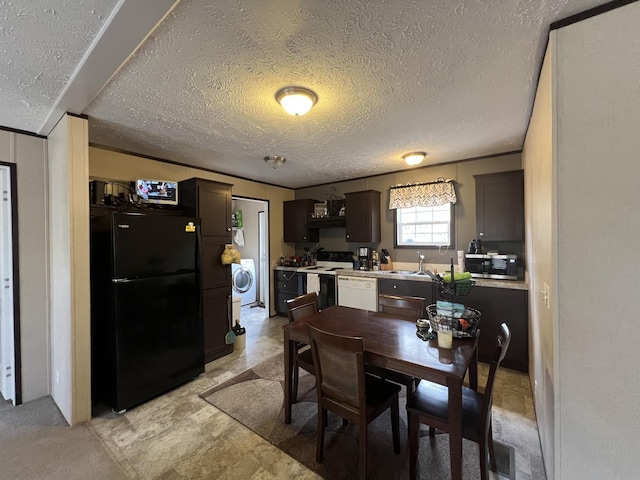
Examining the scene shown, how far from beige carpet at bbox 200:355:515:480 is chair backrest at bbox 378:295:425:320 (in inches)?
31.0

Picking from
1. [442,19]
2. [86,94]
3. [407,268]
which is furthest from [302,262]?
[442,19]

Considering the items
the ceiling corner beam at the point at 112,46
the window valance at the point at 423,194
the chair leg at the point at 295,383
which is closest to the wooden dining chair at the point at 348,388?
the chair leg at the point at 295,383

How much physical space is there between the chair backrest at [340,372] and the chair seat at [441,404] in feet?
1.11

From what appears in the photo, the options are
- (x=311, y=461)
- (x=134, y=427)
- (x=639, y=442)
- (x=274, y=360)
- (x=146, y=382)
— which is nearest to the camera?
(x=639, y=442)

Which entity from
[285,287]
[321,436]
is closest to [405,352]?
[321,436]

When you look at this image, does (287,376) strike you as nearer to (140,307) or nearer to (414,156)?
(140,307)

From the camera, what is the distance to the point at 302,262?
5074 millimetres

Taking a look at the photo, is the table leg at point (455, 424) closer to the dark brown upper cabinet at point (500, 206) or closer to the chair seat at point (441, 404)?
the chair seat at point (441, 404)

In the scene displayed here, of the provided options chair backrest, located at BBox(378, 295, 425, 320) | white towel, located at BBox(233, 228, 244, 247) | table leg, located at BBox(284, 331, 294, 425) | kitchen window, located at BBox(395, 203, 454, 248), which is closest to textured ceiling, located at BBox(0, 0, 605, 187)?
kitchen window, located at BBox(395, 203, 454, 248)

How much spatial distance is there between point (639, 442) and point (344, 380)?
1.27 metres

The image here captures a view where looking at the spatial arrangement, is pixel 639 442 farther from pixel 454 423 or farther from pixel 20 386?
pixel 20 386

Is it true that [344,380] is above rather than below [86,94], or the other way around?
below

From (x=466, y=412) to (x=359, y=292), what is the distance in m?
2.48

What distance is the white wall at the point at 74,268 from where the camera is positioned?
6.97ft
